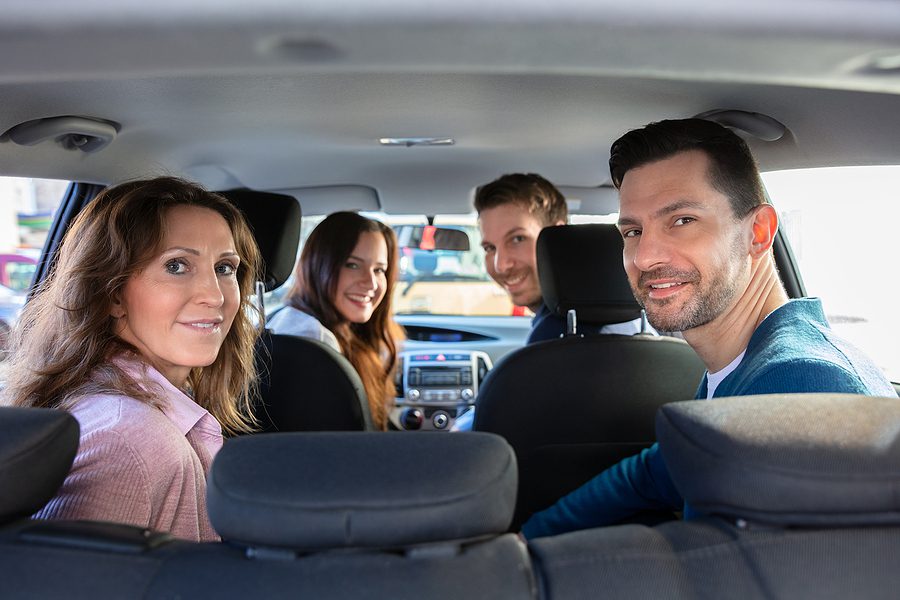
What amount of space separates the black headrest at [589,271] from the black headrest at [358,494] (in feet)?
5.99

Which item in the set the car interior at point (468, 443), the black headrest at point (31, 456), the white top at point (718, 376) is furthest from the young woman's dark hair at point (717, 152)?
the black headrest at point (31, 456)

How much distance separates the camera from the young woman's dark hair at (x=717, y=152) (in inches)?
88.3

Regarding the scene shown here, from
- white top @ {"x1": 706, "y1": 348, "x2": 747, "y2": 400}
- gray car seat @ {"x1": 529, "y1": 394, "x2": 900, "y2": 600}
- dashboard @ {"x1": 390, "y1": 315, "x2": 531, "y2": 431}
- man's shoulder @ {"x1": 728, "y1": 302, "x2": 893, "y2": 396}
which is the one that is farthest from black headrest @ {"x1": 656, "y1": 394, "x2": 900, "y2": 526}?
dashboard @ {"x1": 390, "y1": 315, "x2": 531, "y2": 431}

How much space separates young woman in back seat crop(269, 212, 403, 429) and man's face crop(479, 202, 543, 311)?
617 mm

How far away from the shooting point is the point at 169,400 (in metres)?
1.80

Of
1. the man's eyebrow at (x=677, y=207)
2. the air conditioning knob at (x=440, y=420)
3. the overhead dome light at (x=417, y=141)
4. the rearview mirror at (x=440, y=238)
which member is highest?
the overhead dome light at (x=417, y=141)

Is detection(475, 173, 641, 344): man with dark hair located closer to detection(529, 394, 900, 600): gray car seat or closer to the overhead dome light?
the overhead dome light

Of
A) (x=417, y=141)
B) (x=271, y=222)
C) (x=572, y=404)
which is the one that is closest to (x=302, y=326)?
(x=271, y=222)

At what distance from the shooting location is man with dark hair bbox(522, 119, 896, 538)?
2129 millimetres

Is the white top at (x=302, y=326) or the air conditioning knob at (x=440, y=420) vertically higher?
the white top at (x=302, y=326)

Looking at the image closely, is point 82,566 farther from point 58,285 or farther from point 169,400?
point 58,285

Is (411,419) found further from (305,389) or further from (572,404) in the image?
(572,404)

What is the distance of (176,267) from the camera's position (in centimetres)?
199

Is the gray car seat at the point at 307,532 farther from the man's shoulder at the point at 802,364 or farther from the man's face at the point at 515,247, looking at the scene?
the man's face at the point at 515,247
